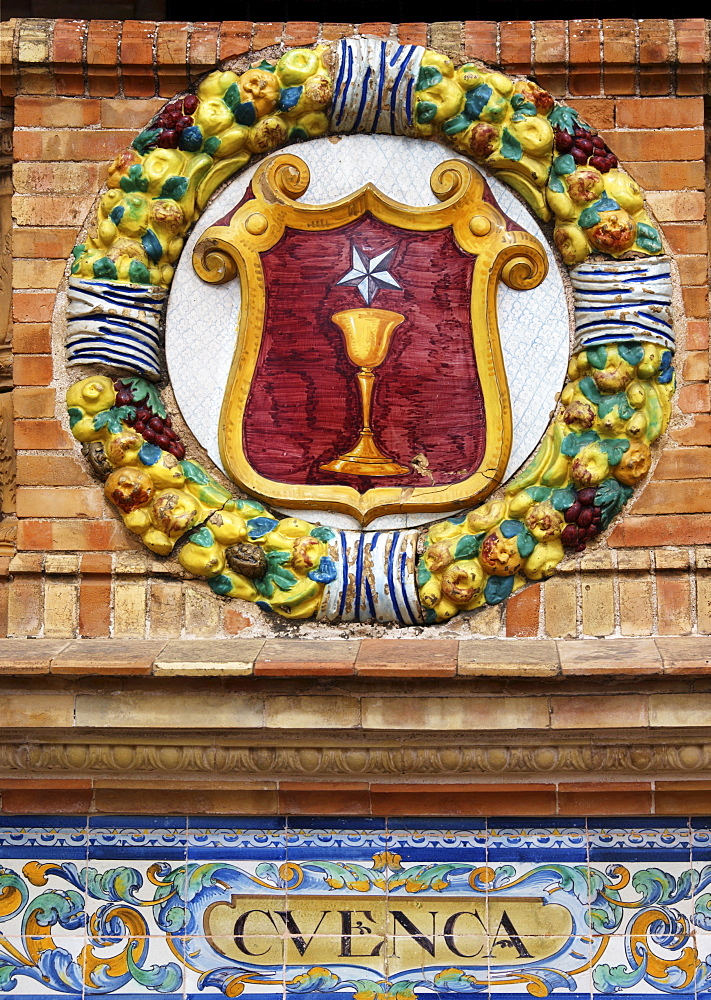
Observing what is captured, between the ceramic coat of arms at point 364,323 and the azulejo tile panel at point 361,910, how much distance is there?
803mm

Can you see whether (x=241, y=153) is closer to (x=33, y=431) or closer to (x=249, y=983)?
(x=33, y=431)

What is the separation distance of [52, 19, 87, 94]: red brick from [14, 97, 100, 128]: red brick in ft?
0.24

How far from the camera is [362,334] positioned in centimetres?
478

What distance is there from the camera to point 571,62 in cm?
480

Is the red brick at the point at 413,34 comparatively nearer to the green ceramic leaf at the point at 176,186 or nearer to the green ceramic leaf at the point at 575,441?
the green ceramic leaf at the point at 176,186

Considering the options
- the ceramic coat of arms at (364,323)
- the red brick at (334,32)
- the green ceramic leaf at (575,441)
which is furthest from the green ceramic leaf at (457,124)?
the green ceramic leaf at (575,441)

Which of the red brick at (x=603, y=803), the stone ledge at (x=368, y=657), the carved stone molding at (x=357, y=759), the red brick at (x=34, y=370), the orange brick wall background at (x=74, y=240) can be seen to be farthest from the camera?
the red brick at (x=34, y=370)

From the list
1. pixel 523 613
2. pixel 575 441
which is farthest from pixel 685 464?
pixel 523 613

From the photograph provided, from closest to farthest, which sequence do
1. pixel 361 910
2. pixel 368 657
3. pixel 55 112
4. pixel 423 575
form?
pixel 368 657
pixel 361 910
pixel 423 575
pixel 55 112

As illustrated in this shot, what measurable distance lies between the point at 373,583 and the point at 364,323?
36.4 inches

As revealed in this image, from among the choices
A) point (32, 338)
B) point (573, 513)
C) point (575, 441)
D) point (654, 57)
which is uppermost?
point (654, 57)

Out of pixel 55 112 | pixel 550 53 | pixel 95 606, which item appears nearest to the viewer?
pixel 95 606

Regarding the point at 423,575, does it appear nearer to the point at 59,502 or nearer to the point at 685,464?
the point at 685,464

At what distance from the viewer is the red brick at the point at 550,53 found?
480 centimetres
